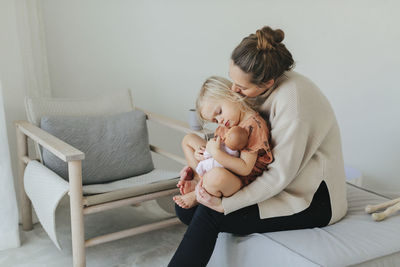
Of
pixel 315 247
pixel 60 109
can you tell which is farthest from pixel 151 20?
pixel 315 247

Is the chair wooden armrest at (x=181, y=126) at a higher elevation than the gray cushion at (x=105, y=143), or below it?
higher

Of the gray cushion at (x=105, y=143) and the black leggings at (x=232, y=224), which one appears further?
the gray cushion at (x=105, y=143)

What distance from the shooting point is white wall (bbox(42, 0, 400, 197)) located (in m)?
3.06

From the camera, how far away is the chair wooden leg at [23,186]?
260 cm

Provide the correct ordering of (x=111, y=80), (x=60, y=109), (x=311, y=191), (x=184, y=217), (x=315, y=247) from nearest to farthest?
(x=315, y=247) < (x=311, y=191) < (x=184, y=217) < (x=60, y=109) < (x=111, y=80)

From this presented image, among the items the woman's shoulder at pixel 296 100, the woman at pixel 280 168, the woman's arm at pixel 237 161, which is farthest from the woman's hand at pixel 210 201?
the woman's shoulder at pixel 296 100

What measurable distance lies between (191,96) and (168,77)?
21 cm

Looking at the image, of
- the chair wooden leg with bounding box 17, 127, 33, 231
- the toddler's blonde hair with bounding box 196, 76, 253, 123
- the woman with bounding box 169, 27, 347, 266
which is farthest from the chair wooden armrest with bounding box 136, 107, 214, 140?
the chair wooden leg with bounding box 17, 127, 33, 231

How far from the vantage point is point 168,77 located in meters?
3.27

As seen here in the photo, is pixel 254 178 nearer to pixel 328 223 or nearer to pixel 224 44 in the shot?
pixel 328 223

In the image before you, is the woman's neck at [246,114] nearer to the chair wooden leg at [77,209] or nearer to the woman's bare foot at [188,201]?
the woman's bare foot at [188,201]

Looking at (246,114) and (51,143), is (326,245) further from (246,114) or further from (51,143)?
(51,143)

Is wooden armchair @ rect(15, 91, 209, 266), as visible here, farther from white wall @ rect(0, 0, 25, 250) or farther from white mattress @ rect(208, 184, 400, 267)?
white mattress @ rect(208, 184, 400, 267)

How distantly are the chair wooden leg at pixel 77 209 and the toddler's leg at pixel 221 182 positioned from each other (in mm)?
610
